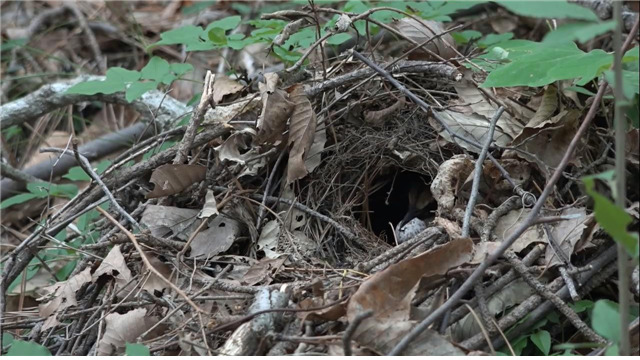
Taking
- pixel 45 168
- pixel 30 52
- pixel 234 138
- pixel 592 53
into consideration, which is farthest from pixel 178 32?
pixel 30 52

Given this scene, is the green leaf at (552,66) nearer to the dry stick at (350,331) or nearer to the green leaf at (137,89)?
the dry stick at (350,331)

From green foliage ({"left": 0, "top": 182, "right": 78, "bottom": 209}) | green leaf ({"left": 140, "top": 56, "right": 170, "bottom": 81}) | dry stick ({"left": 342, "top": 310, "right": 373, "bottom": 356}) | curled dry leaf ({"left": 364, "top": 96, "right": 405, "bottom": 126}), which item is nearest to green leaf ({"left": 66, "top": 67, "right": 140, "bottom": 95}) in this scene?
green leaf ({"left": 140, "top": 56, "right": 170, "bottom": 81})

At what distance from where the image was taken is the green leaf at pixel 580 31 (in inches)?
42.4

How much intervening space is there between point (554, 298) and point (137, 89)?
1.65 meters

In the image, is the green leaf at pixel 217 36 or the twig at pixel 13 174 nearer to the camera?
the green leaf at pixel 217 36

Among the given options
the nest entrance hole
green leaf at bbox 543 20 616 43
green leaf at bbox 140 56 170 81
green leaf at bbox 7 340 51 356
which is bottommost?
the nest entrance hole

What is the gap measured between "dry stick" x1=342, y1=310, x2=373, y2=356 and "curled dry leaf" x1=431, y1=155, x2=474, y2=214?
733 mm

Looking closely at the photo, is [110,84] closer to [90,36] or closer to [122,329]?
[122,329]

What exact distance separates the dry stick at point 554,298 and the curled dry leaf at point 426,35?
3.49 ft

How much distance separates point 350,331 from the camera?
4.56 feet

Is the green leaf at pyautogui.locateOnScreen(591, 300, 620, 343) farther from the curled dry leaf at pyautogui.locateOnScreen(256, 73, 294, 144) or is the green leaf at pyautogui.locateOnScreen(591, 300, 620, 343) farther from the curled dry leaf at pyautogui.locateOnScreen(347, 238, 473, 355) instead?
the curled dry leaf at pyautogui.locateOnScreen(256, 73, 294, 144)

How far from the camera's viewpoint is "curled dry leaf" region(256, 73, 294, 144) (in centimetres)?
217

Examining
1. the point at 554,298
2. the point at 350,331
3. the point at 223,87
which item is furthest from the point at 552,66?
the point at 223,87

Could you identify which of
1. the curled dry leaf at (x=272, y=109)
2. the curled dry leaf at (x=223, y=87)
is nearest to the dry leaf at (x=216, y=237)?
the curled dry leaf at (x=272, y=109)
